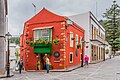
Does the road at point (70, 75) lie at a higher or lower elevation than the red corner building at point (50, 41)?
lower

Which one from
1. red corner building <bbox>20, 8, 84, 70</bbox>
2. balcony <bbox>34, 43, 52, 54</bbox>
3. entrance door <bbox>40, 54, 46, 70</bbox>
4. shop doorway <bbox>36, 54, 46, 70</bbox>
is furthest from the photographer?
entrance door <bbox>40, 54, 46, 70</bbox>

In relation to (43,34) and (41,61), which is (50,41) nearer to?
(43,34)

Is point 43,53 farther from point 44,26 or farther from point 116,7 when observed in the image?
point 116,7

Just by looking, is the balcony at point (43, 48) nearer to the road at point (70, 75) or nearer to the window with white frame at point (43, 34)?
the window with white frame at point (43, 34)

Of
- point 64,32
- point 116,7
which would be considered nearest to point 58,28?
point 64,32

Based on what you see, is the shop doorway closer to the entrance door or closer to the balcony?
the entrance door

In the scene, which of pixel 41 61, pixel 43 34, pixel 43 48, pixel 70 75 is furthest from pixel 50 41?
pixel 70 75

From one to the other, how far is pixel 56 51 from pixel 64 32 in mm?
2042

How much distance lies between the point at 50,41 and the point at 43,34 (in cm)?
121

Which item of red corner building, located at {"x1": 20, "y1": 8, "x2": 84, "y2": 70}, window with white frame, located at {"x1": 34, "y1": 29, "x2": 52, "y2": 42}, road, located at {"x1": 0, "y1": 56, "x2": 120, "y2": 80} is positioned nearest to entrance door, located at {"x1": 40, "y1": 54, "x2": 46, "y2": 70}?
red corner building, located at {"x1": 20, "y1": 8, "x2": 84, "y2": 70}

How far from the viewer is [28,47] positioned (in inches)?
969

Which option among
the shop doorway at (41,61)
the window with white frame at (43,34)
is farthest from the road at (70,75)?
the window with white frame at (43,34)

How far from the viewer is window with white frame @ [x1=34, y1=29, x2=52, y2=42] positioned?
910 inches

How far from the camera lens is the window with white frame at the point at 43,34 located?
23109 mm
